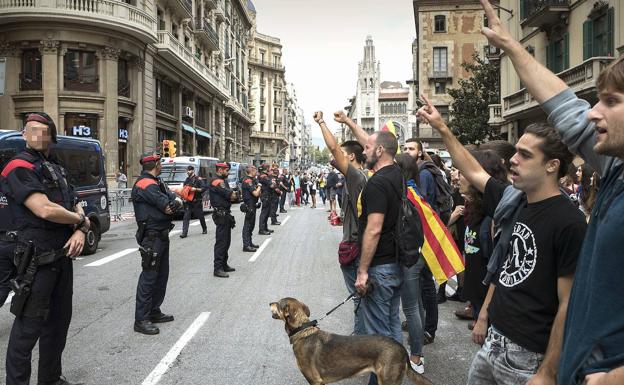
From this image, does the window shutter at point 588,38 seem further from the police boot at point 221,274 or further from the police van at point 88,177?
the police van at point 88,177

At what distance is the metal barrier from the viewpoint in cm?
1909

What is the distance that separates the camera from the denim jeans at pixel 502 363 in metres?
2.10

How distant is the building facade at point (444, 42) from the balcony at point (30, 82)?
1412 inches

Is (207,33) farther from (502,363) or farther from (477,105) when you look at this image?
(502,363)

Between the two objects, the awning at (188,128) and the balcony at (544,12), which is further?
the awning at (188,128)

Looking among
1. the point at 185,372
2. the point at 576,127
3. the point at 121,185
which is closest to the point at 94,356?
the point at 185,372

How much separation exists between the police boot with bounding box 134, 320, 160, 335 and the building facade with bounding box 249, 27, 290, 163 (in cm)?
7994

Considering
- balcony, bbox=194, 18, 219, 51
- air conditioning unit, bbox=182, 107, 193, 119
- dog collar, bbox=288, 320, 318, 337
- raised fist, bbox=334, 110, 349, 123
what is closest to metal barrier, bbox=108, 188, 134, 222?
air conditioning unit, bbox=182, 107, 193, 119

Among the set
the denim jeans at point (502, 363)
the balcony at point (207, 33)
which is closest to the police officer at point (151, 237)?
the denim jeans at point (502, 363)

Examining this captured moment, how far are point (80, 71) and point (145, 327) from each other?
22896 millimetres

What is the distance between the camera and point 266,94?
89.2 m

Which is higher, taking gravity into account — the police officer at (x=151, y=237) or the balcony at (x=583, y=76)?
the balcony at (x=583, y=76)

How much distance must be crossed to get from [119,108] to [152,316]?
2213 centimetres

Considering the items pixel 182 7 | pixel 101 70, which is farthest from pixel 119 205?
pixel 182 7
